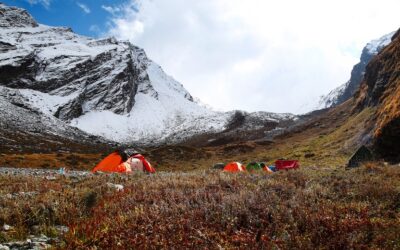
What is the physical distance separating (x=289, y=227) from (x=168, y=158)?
226ft

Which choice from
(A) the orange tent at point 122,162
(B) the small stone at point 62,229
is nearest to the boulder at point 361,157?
(A) the orange tent at point 122,162

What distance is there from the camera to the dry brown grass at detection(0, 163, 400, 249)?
527cm

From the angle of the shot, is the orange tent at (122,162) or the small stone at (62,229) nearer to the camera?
the small stone at (62,229)

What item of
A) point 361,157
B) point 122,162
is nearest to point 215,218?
point 122,162

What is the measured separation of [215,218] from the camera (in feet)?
20.8

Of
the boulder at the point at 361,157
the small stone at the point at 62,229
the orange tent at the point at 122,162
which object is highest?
the orange tent at the point at 122,162

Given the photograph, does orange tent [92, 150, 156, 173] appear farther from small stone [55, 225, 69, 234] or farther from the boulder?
small stone [55, 225, 69, 234]

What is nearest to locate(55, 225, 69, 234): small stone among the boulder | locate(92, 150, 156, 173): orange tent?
locate(92, 150, 156, 173): orange tent

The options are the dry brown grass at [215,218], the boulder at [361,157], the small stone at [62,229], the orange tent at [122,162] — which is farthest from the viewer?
the orange tent at [122,162]

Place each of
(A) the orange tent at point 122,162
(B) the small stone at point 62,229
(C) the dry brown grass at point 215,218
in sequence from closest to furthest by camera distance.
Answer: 1. (C) the dry brown grass at point 215,218
2. (B) the small stone at point 62,229
3. (A) the orange tent at point 122,162

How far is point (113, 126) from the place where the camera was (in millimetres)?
196250

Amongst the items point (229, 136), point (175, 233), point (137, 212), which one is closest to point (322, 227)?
point (175, 233)

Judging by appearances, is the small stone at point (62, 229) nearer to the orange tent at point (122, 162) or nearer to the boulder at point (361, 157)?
the orange tent at point (122, 162)

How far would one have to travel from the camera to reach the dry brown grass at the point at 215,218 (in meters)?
5.27
